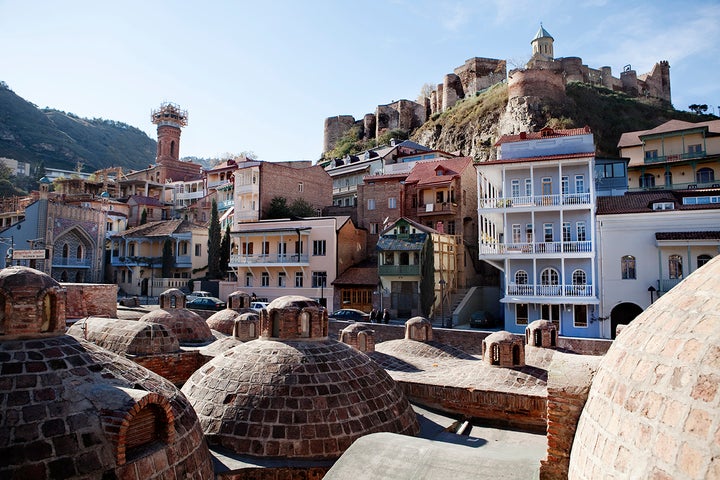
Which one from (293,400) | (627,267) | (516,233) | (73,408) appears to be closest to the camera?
(73,408)

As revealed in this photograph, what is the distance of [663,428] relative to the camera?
4.13m

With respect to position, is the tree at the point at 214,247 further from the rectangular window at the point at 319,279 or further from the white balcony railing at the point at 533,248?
the white balcony railing at the point at 533,248

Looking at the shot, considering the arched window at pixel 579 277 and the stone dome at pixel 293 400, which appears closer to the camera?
the stone dome at pixel 293 400

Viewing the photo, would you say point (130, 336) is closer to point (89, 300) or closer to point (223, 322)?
point (89, 300)

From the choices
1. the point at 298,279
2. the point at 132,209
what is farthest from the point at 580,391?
the point at 132,209

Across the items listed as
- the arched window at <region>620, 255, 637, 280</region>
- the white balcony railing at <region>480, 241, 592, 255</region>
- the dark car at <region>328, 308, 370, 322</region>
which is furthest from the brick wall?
the arched window at <region>620, 255, 637, 280</region>

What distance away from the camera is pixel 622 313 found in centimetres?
2984

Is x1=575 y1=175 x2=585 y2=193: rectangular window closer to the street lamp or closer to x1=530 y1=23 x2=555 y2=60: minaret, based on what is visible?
the street lamp

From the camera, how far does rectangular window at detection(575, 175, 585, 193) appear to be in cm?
3150

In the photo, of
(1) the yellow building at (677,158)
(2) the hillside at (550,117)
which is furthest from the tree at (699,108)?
(1) the yellow building at (677,158)

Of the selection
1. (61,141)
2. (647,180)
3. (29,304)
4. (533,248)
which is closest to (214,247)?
(533,248)

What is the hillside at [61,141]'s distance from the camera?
357ft

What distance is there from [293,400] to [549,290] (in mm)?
22359

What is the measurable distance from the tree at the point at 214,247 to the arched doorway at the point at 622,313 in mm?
33947
